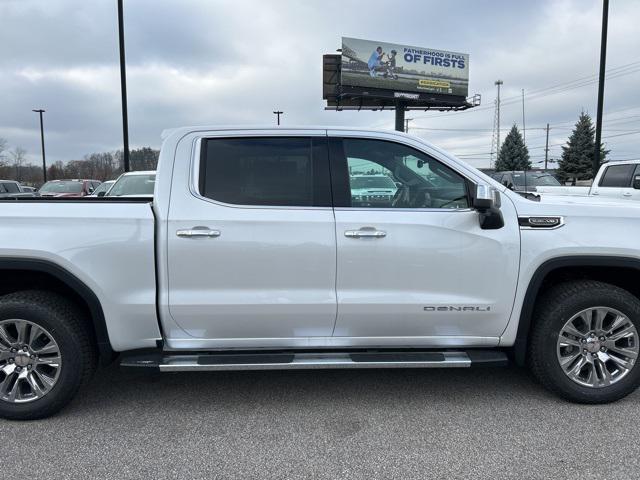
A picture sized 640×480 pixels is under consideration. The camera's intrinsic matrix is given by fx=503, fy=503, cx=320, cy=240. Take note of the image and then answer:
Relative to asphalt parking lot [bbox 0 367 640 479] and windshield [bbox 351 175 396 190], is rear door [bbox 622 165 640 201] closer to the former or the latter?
asphalt parking lot [bbox 0 367 640 479]

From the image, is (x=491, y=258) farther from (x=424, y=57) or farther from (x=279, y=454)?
(x=424, y=57)

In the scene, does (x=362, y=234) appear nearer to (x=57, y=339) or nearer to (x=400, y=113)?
(x=57, y=339)

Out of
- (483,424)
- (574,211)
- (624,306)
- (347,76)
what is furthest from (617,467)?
(347,76)

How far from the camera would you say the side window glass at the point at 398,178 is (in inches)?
136

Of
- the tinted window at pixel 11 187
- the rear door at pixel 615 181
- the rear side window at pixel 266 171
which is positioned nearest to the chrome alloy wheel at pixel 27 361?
the rear side window at pixel 266 171

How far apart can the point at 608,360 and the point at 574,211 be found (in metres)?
1.09

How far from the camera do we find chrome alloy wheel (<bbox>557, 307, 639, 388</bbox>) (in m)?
3.47

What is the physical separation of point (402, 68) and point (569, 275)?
39.1 metres

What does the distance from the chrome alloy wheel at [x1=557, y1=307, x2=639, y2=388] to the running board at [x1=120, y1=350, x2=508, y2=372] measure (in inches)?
18.9

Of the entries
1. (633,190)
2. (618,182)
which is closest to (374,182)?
(633,190)

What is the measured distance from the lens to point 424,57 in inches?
1614

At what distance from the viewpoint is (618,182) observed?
9.89 metres

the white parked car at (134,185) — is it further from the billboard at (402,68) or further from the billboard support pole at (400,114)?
the billboard support pole at (400,114)

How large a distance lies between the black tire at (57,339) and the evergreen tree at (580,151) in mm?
43584
